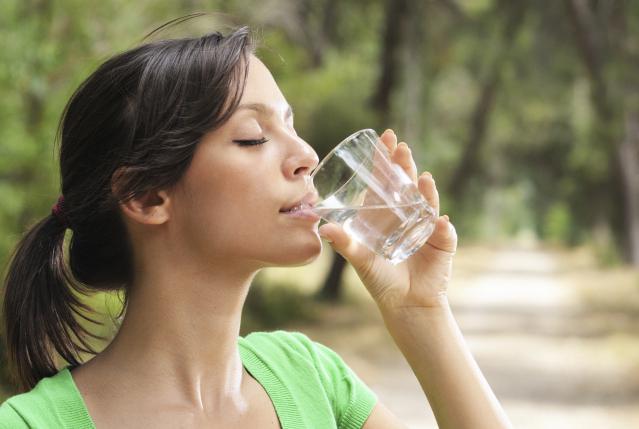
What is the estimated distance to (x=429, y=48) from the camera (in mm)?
18125

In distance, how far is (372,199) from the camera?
185 centimetres

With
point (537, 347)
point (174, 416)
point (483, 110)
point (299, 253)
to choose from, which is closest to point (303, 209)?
point (299, 253)

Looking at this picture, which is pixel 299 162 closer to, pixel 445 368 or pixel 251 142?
pixel 251 142

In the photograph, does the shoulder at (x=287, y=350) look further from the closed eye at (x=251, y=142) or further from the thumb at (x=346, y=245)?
the closed eye at (x=251, y=142)

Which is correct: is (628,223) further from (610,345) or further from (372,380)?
(372,380)

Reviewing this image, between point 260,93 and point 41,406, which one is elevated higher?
point 260,93

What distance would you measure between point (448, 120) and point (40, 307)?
27074 millimetres

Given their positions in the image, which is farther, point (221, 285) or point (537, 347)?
point (537, 347)

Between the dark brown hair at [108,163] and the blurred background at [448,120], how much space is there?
9.7 inches

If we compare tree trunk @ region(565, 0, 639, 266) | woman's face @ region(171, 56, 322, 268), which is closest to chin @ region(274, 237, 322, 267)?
woman's face @ region(171, 56, 322, 268)

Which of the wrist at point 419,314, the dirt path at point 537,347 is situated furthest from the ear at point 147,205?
the dirt path at point 537,347

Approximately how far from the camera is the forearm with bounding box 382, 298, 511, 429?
1958 millimetres

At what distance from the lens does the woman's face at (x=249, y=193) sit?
1764 millimetres

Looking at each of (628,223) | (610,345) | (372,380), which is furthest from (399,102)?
(628,223)
